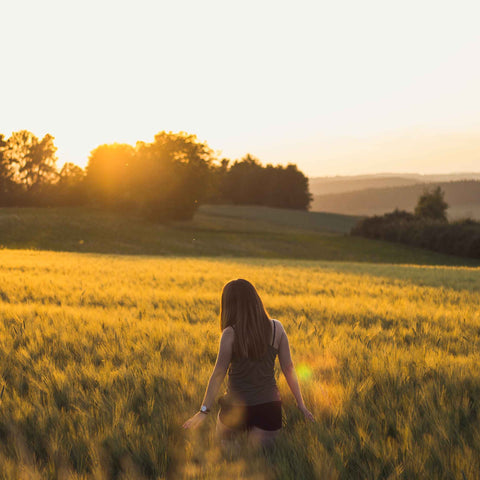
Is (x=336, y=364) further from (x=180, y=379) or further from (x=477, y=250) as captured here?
(x=477, y=250)

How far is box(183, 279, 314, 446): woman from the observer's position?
3.53 meters

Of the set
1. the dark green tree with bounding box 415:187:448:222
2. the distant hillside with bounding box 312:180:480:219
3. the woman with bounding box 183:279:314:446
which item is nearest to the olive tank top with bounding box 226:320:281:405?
the woman with bounding box 183:279:314:446

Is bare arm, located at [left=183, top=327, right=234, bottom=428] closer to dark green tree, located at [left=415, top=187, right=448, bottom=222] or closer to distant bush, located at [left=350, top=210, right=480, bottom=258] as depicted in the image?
distant bush, located at [left=350, top=210, right=480, bottom=258]

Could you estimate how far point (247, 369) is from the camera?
372 cm

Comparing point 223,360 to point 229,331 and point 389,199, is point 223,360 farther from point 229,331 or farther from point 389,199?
point 389,199

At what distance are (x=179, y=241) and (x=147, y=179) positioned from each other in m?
12.3

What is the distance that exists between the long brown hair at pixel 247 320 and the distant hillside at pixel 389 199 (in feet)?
575

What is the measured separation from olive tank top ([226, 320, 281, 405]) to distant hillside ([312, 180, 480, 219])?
175 metres

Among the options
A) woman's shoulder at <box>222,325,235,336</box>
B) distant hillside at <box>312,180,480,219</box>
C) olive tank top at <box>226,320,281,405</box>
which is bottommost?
olive tank top at <box>226,320,281,405</box>

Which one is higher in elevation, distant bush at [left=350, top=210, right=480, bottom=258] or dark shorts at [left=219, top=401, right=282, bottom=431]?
dark shorts at [left=219, top=401, right=282, bottom=431]

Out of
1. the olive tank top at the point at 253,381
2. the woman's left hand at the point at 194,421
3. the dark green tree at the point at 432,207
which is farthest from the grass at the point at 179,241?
the woman's left hand at the point at 194,421

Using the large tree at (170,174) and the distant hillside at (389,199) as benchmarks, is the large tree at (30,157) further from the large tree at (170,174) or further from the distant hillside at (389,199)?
the distant hillside at (389,199)

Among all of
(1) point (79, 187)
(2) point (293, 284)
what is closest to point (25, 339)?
(2) point (293, 284)

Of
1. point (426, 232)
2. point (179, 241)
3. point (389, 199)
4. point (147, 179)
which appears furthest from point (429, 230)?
point (389, 199)
